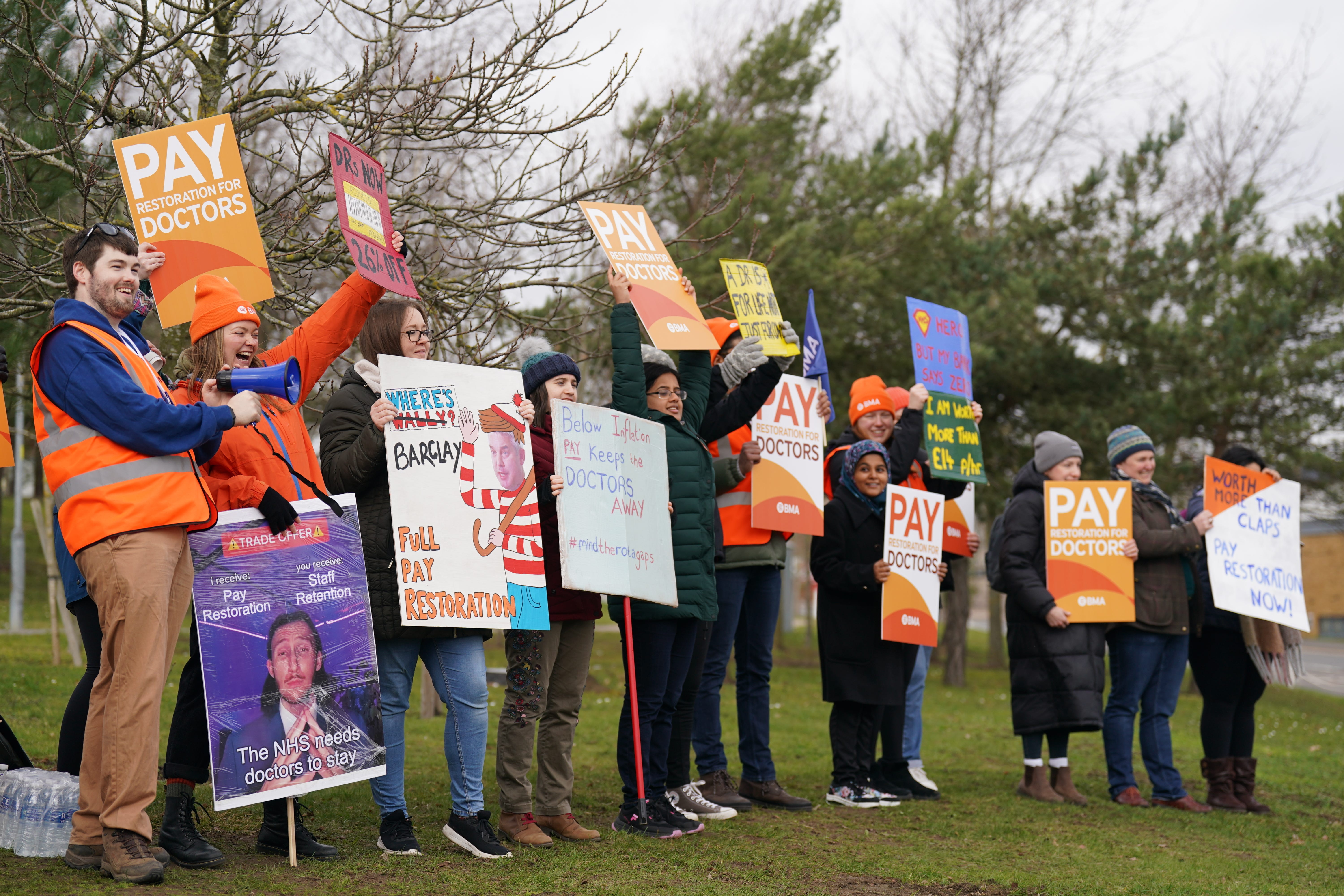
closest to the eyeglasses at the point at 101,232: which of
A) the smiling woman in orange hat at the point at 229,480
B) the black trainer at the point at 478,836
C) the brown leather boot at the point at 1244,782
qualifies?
the smiling woman in orange hat at the point at 229,480

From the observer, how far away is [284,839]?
189 inches

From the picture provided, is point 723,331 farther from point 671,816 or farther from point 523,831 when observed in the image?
point 523,831

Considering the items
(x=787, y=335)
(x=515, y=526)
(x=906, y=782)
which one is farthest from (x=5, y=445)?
(x=906, y=782)

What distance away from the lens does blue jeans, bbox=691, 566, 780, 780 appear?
21.1 ft

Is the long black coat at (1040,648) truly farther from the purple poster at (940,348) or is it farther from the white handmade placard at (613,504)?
the white handmade placard at (613,504)

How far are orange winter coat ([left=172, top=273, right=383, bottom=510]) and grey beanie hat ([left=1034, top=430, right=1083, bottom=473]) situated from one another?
442 centimetres

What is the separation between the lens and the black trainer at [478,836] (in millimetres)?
4883

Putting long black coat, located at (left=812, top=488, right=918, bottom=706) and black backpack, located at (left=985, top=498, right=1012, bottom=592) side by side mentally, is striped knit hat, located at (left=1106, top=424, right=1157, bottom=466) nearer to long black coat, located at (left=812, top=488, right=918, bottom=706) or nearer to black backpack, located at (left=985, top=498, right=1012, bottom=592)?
black backpack, located at (left=985, top=498, right=1012, bottom=592)

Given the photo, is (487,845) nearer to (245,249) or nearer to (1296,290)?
(245,249)

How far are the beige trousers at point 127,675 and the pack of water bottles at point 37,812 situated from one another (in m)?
0.22

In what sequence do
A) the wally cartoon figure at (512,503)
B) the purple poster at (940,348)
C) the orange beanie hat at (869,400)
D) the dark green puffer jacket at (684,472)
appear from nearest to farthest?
the wally cartoon figure at (512,503) < the dark green puffer jacket at (684,472) < the orange beanie hat at (869,400) < the purple poster at (940,348)

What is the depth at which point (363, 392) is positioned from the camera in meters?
5.08

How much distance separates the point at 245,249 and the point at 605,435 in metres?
1.71

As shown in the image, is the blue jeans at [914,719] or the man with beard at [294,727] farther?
the blue jeans at [914,719]
